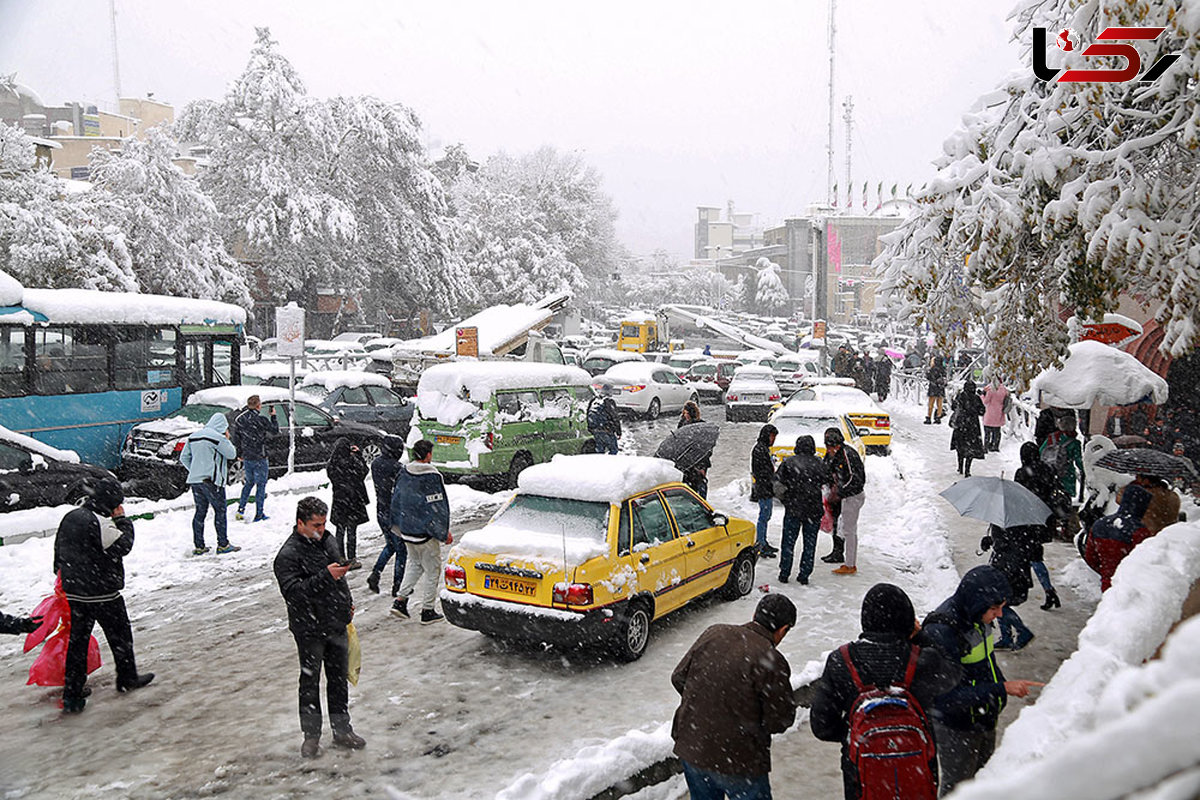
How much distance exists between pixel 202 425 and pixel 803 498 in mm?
9436

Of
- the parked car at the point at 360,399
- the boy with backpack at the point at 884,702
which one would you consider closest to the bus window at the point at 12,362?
the parked car at the point at 360,399

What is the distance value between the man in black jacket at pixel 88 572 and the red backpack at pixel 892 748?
5.23 meters

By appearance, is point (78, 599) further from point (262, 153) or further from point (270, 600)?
point (262, 153)

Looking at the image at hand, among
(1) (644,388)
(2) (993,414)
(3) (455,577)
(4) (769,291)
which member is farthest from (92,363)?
(4) (769,291)

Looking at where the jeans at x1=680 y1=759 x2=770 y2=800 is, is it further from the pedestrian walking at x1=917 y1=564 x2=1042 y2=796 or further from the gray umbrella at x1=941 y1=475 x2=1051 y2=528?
the gray umbrella at x1=941 y1=475 x2=1051 y2=528

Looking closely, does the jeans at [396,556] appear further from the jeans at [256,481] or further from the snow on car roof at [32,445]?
the snow on car roof at [32,445]

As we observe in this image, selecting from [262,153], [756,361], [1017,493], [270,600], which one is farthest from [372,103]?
[1017,493]

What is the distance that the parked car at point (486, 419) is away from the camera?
1448cm

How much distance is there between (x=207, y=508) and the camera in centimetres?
1095

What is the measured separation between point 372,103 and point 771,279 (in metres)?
56.2

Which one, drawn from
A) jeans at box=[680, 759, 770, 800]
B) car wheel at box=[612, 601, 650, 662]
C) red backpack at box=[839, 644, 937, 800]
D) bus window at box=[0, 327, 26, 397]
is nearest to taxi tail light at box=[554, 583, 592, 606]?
car wheel at box=[612, 601, 650, 662]

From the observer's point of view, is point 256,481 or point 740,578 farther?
point 256,481

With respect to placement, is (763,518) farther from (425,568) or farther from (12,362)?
(12,362)

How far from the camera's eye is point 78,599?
6.32 m
